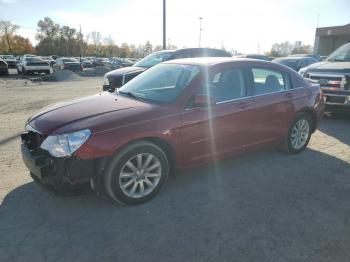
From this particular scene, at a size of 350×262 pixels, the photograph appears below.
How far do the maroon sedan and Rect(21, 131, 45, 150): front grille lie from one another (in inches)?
0.5

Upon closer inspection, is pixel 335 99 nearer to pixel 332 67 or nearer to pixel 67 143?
pixel 332 67

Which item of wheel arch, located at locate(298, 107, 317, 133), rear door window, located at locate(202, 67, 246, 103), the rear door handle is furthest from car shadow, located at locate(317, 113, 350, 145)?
rear door window, located at locate(202, 67, 246, 103)

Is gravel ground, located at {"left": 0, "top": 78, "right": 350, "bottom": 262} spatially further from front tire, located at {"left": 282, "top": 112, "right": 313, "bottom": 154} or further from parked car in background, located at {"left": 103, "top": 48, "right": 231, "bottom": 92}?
parked car in background, located at {"left": 103, "top": 48, "right": 231, "bottom": 92}

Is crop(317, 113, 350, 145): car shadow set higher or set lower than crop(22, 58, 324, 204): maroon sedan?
lower

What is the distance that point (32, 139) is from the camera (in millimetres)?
3604

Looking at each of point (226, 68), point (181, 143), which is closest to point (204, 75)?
point (226, 68)

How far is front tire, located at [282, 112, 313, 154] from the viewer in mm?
5285

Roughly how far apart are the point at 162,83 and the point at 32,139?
1.88 meters

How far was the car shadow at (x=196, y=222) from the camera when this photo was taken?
9.36 feet

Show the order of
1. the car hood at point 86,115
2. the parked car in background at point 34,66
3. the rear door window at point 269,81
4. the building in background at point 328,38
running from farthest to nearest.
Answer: the building in background at point 328,38 < the parked car in background at point 34,66 < the rear door window at point 269,81 < the car hood at point 86,115

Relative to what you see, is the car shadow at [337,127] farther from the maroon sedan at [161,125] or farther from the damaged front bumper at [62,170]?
the damaged front bumper at [62,170]

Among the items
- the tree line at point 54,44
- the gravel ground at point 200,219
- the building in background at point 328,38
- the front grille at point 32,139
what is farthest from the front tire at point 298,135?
the tree line at point 54,44

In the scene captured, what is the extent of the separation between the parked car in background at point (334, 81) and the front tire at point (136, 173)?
18.6ft

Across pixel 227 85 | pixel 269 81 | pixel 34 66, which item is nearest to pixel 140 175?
pixel 227 85
